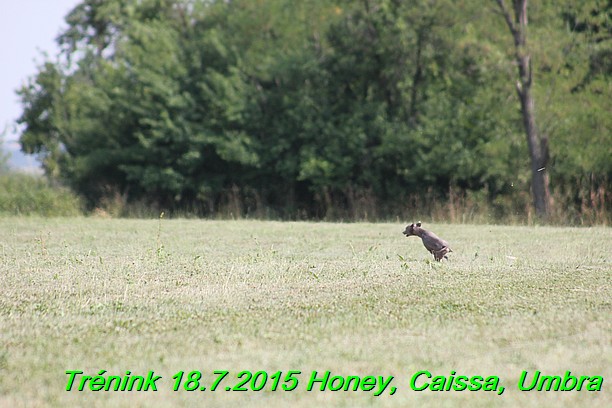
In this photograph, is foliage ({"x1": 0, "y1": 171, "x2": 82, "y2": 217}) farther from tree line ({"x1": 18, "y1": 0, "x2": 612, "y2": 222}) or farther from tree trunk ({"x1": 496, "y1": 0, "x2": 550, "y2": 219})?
tree trunk ({"x1": 496, "y1": 0, "x2": 550, "y2": 219})

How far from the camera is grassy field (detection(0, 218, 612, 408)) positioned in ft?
17.1

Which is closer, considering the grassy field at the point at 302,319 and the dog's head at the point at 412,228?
A: the grassy field at the point at 302,319

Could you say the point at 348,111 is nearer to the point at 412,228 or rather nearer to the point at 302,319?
the point at 412,228

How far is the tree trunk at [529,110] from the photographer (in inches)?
811

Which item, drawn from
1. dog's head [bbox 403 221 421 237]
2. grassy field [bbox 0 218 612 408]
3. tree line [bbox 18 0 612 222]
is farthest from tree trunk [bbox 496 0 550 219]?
dog's head [bbox 403 221 421 237]

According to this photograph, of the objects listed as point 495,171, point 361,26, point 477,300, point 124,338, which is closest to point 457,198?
point 495,171

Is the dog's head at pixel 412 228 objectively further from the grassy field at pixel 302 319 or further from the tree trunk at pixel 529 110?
the tree trunk at pixel 529 110

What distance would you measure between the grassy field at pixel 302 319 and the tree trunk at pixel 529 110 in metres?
7.90

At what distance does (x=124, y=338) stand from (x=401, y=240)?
8.61m

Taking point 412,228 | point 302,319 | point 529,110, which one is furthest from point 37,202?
point 302,319

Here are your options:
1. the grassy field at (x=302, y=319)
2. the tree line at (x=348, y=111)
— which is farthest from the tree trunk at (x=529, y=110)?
the grassy field at (x=302, y=319)

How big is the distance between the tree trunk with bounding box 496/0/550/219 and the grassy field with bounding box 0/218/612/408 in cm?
790

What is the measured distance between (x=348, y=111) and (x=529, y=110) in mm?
6805

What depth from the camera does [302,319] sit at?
7160 millimetres
